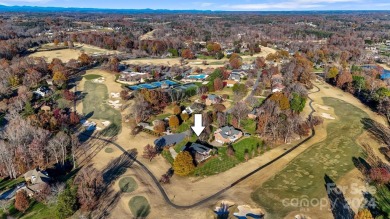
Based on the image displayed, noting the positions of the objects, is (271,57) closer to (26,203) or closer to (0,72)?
(0,72)

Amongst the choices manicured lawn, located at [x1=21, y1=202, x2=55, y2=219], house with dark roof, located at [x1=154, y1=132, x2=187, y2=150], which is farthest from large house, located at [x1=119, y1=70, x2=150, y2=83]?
manicured lawn, located at [x1=21, y1=202, x2=55, y2=219]

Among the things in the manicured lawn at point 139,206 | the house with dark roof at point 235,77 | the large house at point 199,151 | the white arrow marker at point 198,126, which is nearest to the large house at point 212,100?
the white arrow marker at point 198,126

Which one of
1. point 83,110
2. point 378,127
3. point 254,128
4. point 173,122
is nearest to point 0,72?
point 83,110

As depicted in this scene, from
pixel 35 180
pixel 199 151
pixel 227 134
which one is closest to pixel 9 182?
pixel 35 180

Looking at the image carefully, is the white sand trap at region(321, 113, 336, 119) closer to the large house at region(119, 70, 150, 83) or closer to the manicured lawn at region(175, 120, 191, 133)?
the manicured lawn at region(175, 120, 191, 133)

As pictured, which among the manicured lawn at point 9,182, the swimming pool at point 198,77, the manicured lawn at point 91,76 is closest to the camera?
the manicured lawn at point 9,182

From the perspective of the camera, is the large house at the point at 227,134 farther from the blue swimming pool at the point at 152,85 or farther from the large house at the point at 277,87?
the blue swimming pool at the point at 152,85
